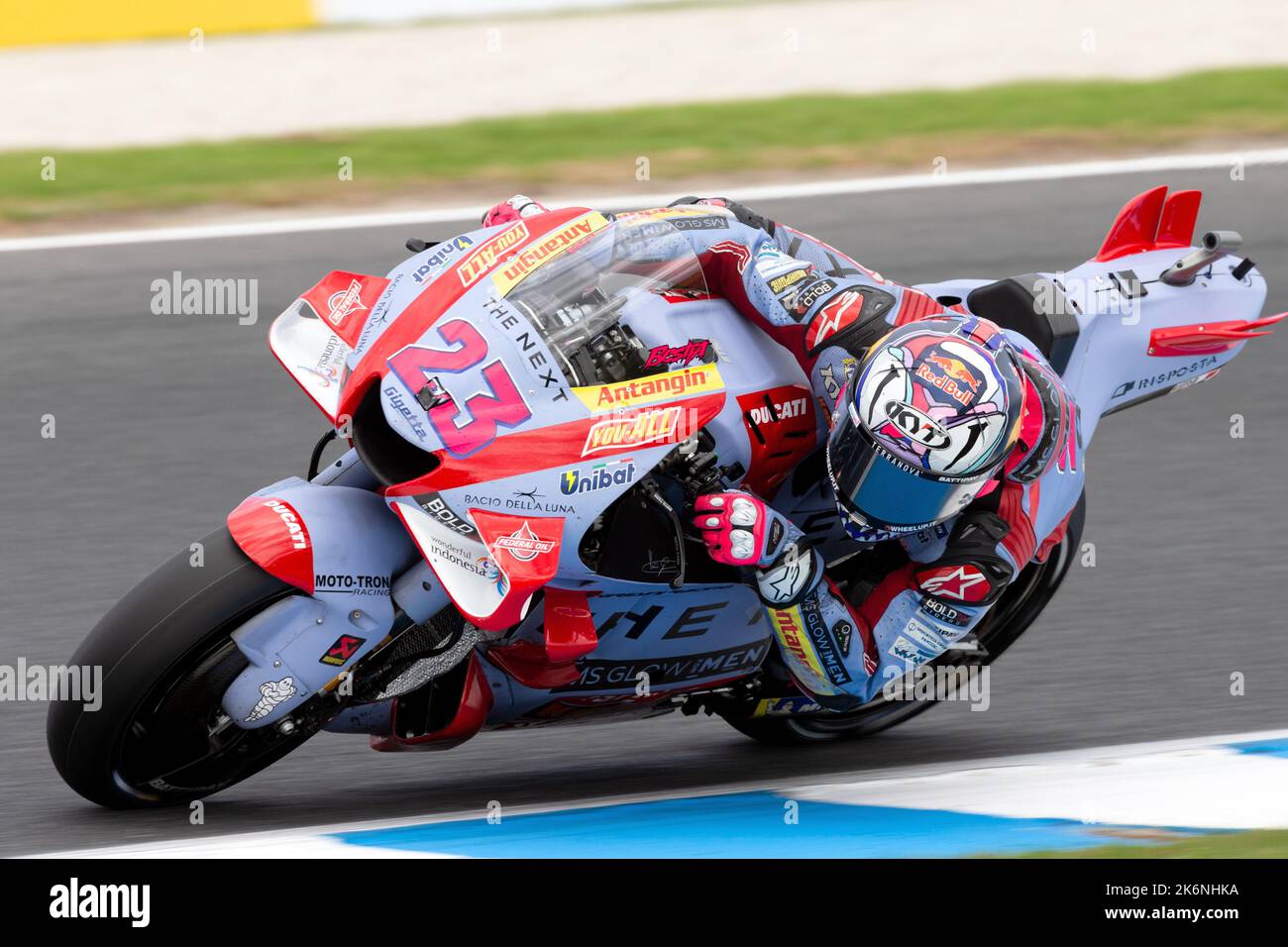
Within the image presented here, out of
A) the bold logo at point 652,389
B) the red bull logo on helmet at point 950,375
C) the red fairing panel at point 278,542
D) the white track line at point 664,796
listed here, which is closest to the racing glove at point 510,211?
the bold logo at point 652,389

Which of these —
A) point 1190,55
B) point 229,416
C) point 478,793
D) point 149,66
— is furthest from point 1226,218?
point 149,66

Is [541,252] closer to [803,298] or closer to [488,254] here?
[488,254]

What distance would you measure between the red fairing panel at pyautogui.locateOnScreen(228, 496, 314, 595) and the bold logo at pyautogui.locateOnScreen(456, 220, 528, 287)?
595mm

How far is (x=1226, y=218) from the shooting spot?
8.45 meters

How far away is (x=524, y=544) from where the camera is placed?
12.0 feet

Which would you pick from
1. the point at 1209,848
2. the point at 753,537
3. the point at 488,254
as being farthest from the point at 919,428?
the point at 1209,848

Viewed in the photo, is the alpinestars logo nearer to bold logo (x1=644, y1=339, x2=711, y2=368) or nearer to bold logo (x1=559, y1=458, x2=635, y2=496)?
bold logo (x1=644, y1=339, x2=711, y2=368)

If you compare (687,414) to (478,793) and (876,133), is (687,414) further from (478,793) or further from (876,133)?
(876,133)

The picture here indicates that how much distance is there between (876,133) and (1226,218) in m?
1.99

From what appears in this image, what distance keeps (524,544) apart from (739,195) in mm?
5384

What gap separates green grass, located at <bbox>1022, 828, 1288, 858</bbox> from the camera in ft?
12.5

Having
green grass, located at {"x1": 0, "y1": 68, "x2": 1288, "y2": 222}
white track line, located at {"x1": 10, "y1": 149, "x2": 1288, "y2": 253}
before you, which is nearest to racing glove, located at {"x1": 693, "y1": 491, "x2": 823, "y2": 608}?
white track line, located at {"x1": 10, "y1": 149, "x2": 1288, "y2": 253}

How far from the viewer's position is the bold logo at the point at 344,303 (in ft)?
13.4

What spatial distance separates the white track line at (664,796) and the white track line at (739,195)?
4.26 m
